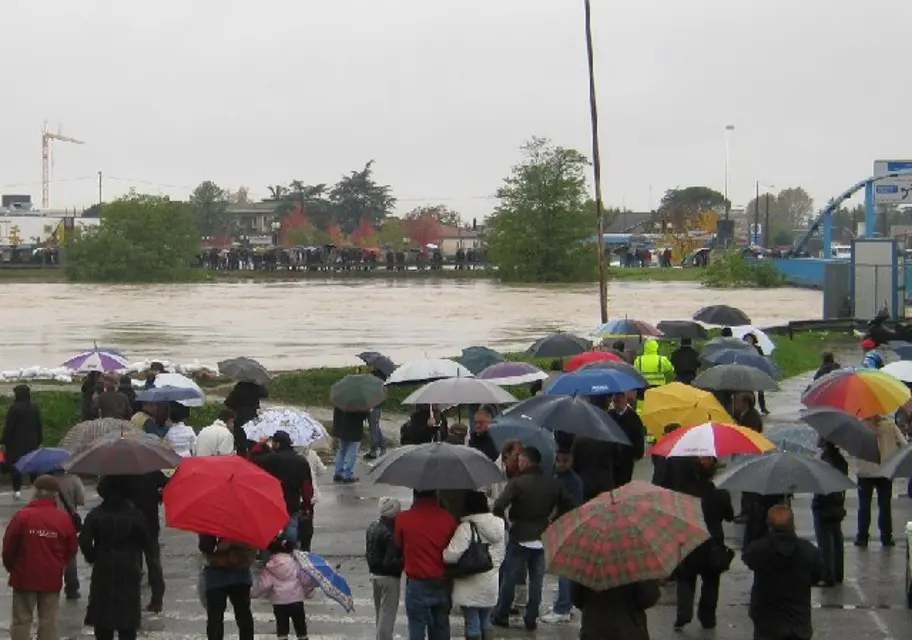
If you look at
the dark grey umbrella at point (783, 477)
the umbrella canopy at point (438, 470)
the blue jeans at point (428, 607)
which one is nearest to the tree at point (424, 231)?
the dark grey umbrella at point (783, 477)

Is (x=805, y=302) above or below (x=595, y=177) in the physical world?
below

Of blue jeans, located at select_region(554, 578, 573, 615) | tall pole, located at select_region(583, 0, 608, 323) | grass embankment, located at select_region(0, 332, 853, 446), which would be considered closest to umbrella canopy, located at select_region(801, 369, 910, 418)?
blue jeans, located at select_region(554, 578, 573, 615)

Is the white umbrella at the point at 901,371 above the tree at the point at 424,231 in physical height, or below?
below

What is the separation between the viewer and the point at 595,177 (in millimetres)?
32594

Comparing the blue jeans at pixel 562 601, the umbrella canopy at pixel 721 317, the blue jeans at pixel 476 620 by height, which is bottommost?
the blue jeans at pixel 562 601

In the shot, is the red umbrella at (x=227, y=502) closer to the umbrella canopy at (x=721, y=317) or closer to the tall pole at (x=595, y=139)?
the umbrella canopy at (x=721, y=317)

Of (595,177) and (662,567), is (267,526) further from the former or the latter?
(595,177)

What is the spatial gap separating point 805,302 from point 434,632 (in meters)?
52.0

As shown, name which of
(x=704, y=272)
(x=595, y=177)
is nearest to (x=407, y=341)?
(x=595, y=177)

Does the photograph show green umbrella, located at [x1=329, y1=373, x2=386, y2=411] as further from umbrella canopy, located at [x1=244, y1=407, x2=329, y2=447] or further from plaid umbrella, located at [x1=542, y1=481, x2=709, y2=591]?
plaid umbrella, located at [x1=542, y1=481, x2=709, y2=591]

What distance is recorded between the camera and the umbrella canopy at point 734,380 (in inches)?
655

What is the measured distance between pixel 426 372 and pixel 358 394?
990 millimetres

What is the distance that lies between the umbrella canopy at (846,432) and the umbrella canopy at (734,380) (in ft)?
12.2

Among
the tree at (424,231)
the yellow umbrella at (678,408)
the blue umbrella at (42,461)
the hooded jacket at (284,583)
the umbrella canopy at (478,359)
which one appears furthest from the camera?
the tree at (424,231)
